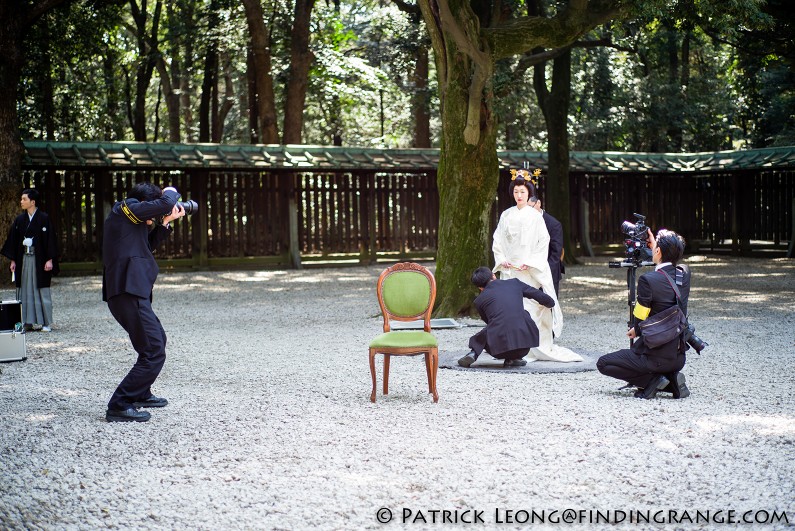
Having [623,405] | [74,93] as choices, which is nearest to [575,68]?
[74,93]

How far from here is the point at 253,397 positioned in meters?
6.74

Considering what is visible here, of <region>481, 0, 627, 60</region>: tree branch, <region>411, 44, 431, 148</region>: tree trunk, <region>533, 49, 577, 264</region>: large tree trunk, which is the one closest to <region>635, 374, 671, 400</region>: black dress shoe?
<region>481, 0, 627, 60</region>: tree branch

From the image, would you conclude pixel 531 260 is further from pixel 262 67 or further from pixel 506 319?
pixel 262 67

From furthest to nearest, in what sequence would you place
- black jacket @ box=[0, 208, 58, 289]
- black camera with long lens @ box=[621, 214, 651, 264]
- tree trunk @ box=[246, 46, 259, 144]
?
tree trunk @ box=[246, 46, 259, 144], black jacket @ box=[0, 208, 58, 289], black camera with long lens @ box=[621, 214, 651, 264]

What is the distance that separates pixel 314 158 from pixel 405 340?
14163 mm

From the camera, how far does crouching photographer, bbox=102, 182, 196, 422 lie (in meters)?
5.95

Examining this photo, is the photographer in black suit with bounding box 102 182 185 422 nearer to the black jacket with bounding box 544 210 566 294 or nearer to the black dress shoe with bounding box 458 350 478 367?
the black dress shoe with bounding box 458 350 478 367

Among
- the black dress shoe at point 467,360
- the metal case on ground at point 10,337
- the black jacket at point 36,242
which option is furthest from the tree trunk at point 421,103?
the black dress shoe at point 467,360

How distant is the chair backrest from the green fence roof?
41.8ft

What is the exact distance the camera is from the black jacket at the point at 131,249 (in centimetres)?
593

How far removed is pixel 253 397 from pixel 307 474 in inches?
87.7

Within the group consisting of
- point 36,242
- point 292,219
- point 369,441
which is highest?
point 292,219

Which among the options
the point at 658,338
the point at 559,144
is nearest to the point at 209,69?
the point at 559,144

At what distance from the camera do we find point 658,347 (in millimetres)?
6184
